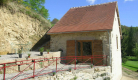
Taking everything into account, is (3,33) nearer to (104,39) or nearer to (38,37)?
(38,37)

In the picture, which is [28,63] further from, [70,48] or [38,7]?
[38,7]

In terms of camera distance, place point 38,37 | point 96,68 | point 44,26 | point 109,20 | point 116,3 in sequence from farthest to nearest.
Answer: point 44,26
point 38,37
point 116,3
point 109,20
point 96,68

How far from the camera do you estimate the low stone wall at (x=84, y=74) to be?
5172mm

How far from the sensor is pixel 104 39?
26.3 feet

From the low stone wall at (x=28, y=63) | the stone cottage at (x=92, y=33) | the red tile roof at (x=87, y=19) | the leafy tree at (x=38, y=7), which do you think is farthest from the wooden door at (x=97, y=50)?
the leafy tree at (x=38, y=7)

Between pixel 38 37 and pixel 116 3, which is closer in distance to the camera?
pixel 116 3

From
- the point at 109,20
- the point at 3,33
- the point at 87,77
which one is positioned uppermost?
the point at 109,20

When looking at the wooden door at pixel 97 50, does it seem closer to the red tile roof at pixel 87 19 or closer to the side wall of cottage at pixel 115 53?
the side wall of cottage at pixel 115 53

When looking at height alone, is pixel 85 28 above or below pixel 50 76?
above

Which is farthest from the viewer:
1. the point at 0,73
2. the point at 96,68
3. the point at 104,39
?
the point at 104,39

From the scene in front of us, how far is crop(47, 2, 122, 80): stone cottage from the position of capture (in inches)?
312

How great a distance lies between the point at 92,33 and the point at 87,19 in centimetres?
201

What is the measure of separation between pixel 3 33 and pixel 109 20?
28.3 feet

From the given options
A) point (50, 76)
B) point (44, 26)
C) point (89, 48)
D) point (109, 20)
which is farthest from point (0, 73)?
point (44, 26)
